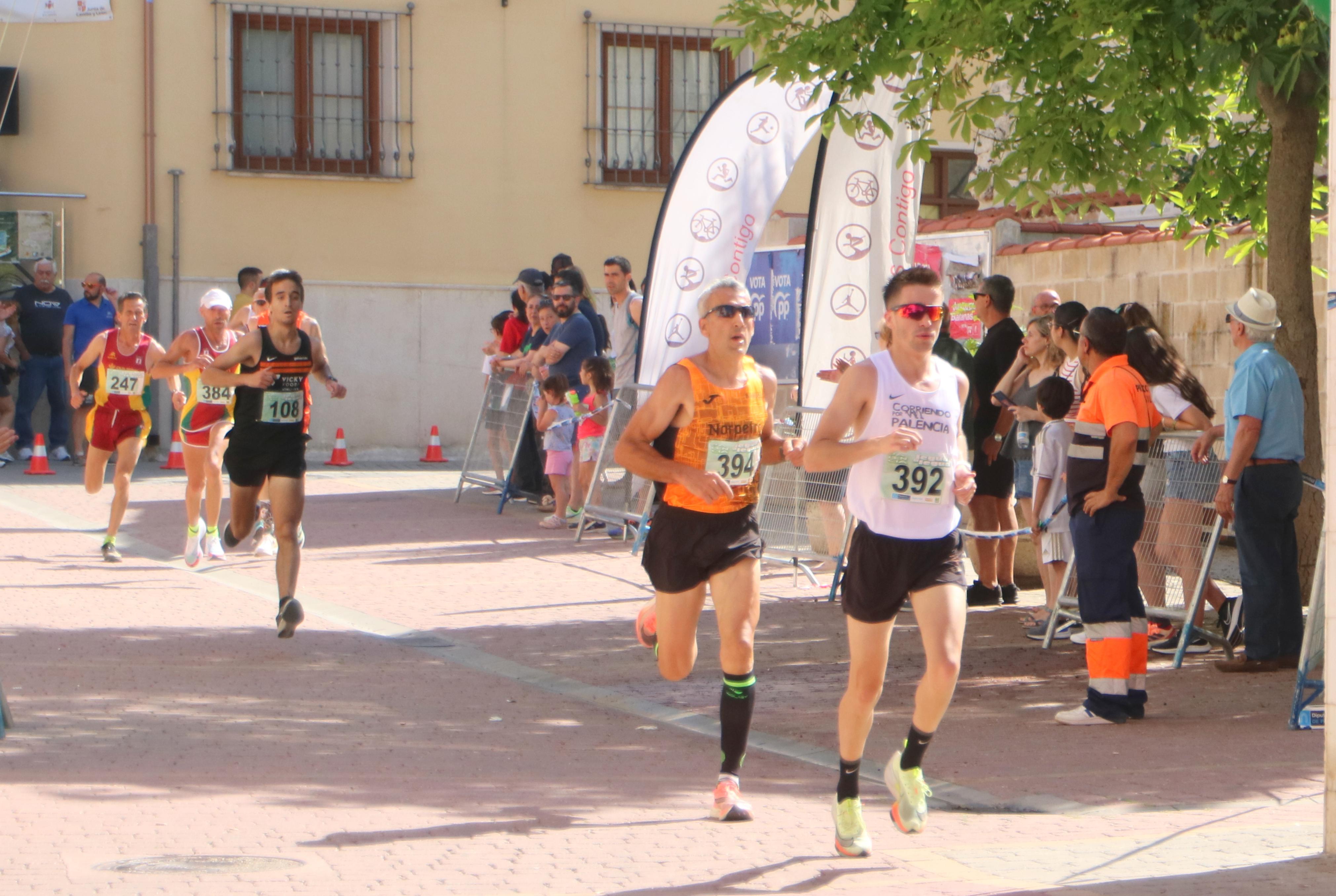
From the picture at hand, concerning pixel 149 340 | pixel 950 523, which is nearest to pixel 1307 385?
pixel 950 523

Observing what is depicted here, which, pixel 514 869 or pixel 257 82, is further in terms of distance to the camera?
pixel 257 82

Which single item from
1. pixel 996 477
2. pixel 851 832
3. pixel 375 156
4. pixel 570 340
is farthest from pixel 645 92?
pixel 851 832

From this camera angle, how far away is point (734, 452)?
6.63 metres

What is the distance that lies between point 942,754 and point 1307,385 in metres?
3.77

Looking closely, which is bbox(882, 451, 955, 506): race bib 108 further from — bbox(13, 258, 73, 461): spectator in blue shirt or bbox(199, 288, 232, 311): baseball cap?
bbox(13, 258, 73, 461): spectator in blue shirt

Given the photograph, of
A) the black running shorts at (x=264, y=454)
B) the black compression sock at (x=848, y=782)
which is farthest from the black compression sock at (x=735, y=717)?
the black running shorts at (x=264, y=454)

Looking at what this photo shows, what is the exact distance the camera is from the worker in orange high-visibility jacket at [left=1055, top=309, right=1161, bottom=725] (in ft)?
26.8

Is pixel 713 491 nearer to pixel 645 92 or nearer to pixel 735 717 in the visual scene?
pixel 735 717

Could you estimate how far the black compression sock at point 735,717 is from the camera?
6441 millimetres

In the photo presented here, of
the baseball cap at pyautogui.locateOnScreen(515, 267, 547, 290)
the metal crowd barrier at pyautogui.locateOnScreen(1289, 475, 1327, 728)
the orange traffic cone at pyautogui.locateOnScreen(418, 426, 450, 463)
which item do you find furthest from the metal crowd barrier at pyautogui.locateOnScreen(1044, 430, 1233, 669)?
the orange traffic cone at pyautogui.locateOnScreen(418, 426, 450, 463)

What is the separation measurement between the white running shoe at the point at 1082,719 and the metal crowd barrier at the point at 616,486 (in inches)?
244

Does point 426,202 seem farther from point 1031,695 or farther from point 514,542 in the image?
point 1031,695

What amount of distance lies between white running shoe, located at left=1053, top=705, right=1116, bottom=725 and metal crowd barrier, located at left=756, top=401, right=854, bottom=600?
333 centimetres

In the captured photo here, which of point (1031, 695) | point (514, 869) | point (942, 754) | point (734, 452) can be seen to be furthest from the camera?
point (1031, 695)
